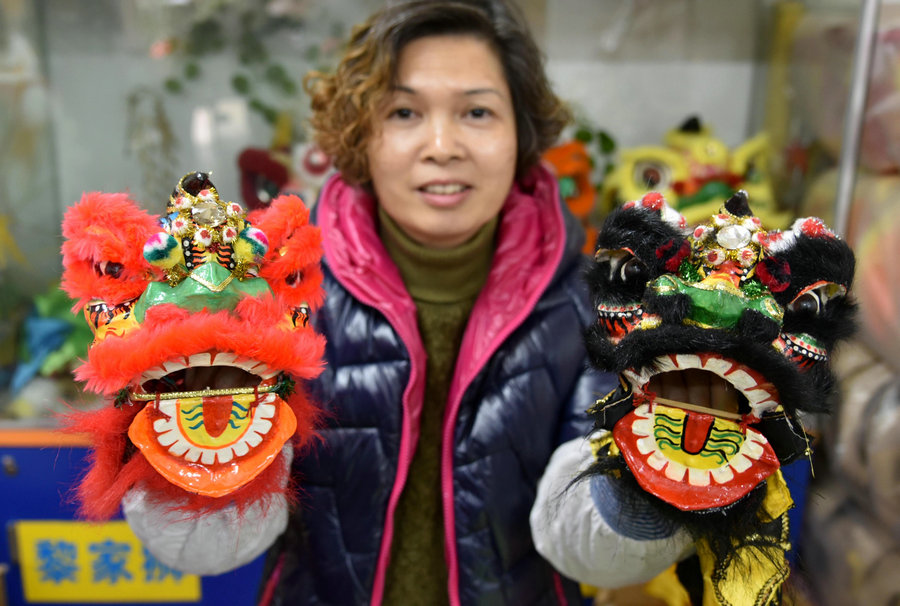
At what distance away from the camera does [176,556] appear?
0.80 metres

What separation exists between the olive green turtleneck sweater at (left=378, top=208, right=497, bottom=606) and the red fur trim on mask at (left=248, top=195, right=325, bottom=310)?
1.00 feet

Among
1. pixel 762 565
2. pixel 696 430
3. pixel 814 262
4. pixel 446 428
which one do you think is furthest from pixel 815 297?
pixel 446 428

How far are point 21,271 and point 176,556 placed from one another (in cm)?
136

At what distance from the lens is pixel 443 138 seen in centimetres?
90

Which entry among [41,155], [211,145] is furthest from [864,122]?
[41,155]

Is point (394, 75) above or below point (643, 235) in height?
above

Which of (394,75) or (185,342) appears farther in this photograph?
(394,75)

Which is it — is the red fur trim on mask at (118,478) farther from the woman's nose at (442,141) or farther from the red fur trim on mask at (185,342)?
the woman's nose at (442,141)

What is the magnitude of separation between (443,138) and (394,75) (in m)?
0.12

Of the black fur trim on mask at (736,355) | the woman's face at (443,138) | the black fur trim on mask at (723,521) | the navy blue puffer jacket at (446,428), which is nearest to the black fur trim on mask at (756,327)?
the black fur trim on mask at (736,355)

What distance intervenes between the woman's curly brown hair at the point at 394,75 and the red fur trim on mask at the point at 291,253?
11.7 inches

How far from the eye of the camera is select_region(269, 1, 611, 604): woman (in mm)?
897

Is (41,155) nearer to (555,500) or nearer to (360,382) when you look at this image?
(360,382)

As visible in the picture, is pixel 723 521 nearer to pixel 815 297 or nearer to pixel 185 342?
pixel 815 297
